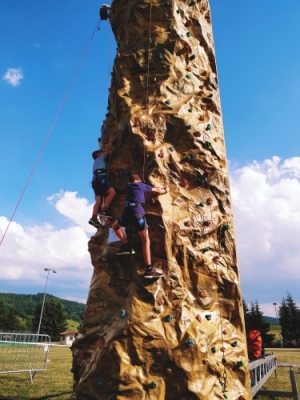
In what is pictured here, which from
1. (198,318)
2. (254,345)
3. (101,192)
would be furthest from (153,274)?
(254,345)

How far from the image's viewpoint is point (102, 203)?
15.9 ft

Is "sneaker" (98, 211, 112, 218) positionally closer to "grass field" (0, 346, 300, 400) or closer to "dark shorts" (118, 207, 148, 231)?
"dark shorts" (118, 207, 148, 231)

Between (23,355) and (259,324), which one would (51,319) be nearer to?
(259,324)

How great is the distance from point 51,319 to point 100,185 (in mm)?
51288

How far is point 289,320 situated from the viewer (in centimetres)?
4366

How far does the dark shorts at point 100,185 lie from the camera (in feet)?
15.7

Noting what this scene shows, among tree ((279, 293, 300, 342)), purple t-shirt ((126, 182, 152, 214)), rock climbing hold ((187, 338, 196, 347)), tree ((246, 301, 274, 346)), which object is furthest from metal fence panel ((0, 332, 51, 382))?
tree ((279, 293, 300, 342))

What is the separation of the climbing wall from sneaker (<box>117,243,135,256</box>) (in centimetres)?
13

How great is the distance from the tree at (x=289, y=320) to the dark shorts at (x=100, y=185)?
46103 millimetres

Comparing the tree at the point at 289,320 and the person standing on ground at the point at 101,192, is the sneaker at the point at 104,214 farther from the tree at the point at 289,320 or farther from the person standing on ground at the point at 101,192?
the tree at the point at 289,320

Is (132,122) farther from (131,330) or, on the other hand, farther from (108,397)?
(108,397)

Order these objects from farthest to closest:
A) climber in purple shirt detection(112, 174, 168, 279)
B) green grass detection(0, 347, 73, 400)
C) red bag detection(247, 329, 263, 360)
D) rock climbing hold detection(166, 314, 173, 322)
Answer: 1. green grass detection(0, 347, 73, 400)
2. red bag detection(247, 329, 263, 360)
3. climber in purple shirt detection(112, 174, 168, 279)
4. rock climbing hold detection(166, 314, 173, 322)

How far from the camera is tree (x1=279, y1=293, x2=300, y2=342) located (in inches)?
1667

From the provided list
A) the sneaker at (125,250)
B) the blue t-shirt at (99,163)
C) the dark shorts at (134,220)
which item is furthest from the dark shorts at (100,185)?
the sneaker at (125,250)
